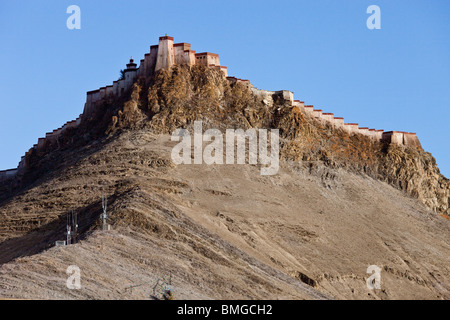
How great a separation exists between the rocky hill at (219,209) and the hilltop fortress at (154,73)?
783 mm

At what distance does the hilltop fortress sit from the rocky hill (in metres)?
0.78

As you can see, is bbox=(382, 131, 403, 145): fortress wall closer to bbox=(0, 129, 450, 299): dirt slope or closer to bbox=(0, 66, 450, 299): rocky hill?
bbox=(0, 66, 450, 299): rocky hill

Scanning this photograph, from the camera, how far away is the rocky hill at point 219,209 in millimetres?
68250

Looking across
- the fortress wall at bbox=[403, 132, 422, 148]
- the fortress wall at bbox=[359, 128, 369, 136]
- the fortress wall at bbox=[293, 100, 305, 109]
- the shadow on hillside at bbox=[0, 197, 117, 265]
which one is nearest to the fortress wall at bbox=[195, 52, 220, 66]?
the fortress wall at bbox=[293, 100, 305, 109]

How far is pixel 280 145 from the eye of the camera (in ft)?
328

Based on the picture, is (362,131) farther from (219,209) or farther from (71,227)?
(71,227)

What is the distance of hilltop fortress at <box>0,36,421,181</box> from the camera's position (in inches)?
4035

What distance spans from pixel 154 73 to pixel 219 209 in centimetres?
2169

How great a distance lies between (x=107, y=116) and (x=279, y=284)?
3619 cm

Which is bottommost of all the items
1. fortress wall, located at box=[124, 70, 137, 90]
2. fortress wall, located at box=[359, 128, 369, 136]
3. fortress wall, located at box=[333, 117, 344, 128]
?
fortress wall, located at box=[359, 128, 369, 136]

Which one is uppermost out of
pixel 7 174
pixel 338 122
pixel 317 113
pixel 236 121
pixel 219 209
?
pixel 317 113

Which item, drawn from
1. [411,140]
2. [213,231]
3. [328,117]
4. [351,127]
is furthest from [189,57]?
[213,231]

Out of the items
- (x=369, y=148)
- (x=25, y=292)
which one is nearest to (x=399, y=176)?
(x=369, y=148)

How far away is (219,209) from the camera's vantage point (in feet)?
279
